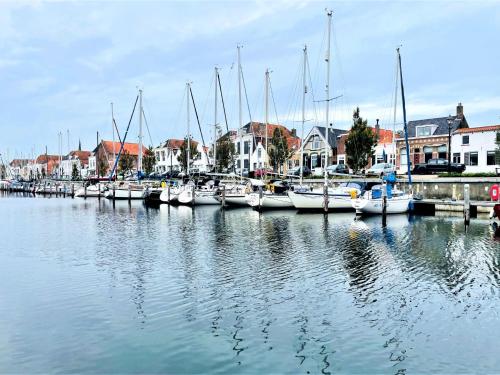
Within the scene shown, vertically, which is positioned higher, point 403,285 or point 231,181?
point 231,181

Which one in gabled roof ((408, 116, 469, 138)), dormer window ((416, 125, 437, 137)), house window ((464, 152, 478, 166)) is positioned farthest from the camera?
dormer window ((416, 125, 437, 137))

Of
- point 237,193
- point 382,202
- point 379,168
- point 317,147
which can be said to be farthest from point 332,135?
point 382,202

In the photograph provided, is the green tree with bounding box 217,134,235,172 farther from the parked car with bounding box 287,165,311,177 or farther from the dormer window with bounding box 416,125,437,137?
the dormer window with bounding box 416,125,437,137

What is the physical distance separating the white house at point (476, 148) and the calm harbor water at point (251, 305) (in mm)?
35128

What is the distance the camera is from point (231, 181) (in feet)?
179

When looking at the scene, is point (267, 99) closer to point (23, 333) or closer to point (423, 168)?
point (423, 168)

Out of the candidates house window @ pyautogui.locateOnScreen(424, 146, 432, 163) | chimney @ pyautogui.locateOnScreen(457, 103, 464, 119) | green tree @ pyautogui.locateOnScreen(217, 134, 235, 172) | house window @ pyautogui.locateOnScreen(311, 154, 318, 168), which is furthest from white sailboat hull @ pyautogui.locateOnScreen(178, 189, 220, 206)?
chimney @ pyautogui.locateOnScreen(457, 103, 464, 119)

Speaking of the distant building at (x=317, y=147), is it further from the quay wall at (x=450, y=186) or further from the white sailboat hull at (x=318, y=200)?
the white sailboat hull at (x=318, y=200)

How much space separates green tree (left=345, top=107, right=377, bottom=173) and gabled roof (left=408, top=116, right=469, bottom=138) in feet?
48.5

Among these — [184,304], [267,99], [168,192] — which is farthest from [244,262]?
[168,192]

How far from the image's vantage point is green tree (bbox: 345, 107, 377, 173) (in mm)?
52312

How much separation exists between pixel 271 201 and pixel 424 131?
3297 cm

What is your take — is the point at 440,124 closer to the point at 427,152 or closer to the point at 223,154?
the point at 427,152

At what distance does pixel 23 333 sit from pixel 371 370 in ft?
27.1
